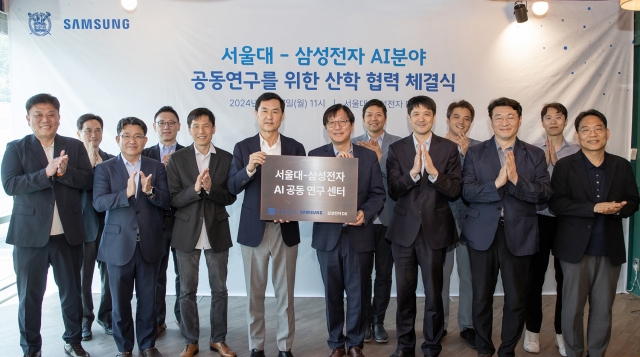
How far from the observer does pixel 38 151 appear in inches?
123

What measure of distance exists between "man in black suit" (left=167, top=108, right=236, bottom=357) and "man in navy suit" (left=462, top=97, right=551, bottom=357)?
1643 millimetres

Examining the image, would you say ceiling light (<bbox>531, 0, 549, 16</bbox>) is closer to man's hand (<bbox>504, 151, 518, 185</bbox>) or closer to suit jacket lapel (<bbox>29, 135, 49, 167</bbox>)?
man's hand (<bbox>504, 151, 518, 185</bbox>)

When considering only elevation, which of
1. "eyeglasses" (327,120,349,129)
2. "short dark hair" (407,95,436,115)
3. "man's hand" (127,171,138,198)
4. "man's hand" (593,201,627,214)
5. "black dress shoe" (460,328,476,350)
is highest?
"short dark hair" (407,95,436,115)

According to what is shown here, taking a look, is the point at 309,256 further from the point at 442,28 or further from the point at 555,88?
the point at 555,88

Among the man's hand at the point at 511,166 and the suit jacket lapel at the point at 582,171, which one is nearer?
the man's hand at the point at 511,166

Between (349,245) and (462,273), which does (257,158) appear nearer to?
(349,245)

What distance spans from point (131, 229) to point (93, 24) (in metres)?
2.65

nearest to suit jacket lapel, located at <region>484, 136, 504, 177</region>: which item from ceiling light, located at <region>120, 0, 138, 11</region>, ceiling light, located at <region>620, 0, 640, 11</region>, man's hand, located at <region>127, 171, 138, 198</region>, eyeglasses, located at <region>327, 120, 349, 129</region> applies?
eyeglasses, located at <region>327, 120, 349, 129</region>

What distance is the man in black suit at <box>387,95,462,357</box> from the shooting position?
3.00 meters

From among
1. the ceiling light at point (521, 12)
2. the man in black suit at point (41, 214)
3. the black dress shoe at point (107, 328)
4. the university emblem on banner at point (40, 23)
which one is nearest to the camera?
the man in black suit at point (41, 214)

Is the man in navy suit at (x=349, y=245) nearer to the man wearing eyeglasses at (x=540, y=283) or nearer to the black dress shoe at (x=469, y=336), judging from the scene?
the black dress shoe at (x=469, y=336)

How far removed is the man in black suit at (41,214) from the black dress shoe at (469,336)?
282 centimetres

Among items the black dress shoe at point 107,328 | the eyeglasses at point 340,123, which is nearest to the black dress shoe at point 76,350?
the black dress shoe at point 107,328

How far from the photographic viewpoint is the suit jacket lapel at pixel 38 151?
3107 millimetres
